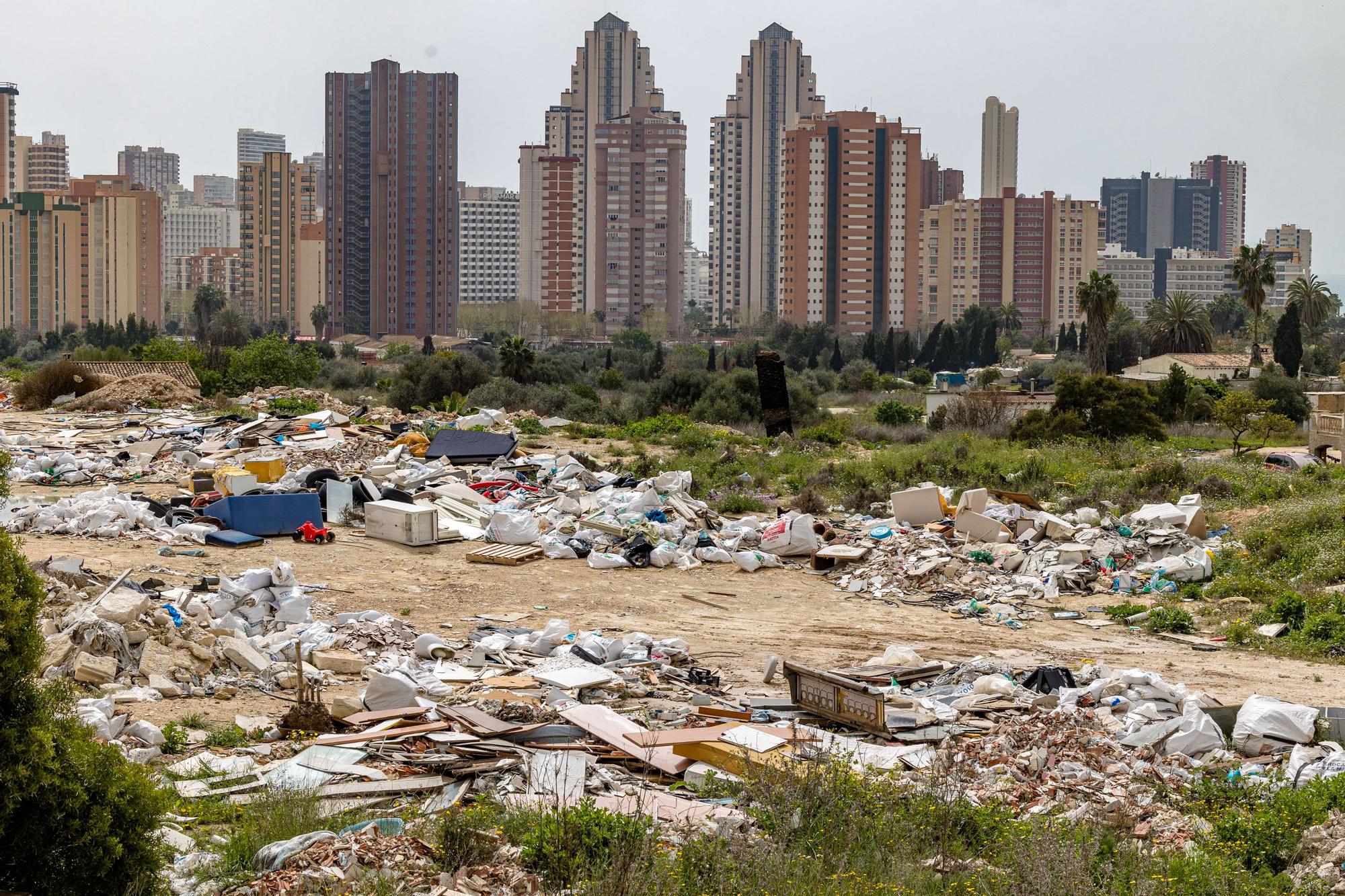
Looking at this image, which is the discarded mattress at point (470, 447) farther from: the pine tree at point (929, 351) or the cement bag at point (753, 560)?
the pine tree at point (929, 351)

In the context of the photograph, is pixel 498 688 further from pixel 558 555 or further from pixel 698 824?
pixel 558 555

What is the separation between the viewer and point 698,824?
→ 5703 mm

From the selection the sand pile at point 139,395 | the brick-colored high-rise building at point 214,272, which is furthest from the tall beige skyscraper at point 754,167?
the sand pile at point 139,395

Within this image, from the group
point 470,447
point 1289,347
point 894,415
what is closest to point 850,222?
point 1289,347

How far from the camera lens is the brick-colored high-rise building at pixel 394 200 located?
109500mm

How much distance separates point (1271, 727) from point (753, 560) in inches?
320

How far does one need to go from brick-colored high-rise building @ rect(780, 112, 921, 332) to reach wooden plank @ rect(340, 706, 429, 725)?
94.6m

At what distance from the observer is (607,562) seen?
14820mm

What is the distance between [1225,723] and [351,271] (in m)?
110

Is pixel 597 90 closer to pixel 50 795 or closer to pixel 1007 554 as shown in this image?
pixel 1007 554

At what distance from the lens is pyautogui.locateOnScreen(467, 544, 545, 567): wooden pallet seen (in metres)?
14.8

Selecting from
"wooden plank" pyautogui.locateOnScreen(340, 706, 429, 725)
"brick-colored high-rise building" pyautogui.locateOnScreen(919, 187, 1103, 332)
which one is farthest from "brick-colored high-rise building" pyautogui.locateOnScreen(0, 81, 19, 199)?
"wooden plank" pyautogui.locateOnScreen(340, 706, 429, 725)

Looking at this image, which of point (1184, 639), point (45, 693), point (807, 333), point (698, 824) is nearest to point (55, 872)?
point (45, 693)

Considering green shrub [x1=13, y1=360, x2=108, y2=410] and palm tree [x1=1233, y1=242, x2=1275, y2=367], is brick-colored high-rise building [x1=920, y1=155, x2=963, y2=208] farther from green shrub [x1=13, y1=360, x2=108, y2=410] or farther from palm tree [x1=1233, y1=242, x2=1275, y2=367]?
green shrub [x1=13, y1=360, x2=108, y2=410]
